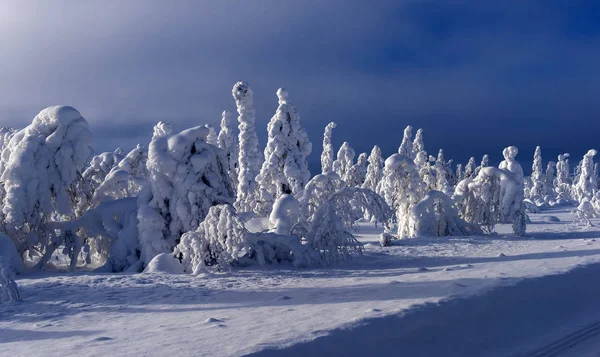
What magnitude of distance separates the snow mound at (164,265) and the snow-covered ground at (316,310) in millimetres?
584

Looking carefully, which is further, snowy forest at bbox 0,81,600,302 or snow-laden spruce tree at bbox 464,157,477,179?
snow-laden spruce tree at bbox 464,157,477,179

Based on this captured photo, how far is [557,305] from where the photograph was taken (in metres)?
8.77

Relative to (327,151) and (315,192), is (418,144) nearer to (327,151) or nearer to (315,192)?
(327,151)

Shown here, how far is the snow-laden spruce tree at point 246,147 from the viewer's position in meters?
29.6

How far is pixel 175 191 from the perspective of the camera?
13.5 m

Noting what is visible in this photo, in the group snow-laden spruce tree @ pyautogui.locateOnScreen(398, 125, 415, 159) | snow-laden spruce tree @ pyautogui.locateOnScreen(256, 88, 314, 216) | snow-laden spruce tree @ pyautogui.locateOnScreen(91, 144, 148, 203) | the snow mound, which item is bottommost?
the snow mound

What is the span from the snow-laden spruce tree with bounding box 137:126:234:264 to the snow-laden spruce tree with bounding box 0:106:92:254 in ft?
9.52

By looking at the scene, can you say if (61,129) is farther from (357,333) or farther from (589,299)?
(589,299)

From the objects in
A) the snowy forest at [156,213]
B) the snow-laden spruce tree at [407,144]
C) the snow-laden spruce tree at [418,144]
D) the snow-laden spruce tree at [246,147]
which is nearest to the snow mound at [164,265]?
the snowy forest at [156,213]

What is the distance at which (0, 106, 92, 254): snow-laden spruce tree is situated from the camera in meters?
13.8

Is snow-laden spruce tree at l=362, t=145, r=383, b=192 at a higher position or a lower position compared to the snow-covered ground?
higher

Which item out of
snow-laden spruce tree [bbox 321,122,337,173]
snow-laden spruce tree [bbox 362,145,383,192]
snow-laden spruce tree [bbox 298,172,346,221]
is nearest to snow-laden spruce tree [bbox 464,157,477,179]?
snow-laden spruce tree [bbox 362,145,383,192]

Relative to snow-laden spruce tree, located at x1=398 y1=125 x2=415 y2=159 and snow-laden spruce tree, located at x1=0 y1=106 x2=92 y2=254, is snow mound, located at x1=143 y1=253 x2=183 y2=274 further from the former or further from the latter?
snow-laden spruce tree, located at x1=398 y1=125 x2=415 y2=159

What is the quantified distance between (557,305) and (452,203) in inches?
463
